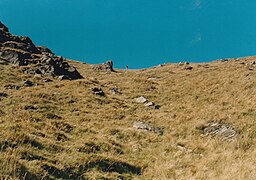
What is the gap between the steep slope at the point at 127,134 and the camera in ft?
33.8

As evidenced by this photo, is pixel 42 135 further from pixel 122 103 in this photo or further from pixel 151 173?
pixel 122 103

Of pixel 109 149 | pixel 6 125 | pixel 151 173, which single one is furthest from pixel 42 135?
pixel 151 173

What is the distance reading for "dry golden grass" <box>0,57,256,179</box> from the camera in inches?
401

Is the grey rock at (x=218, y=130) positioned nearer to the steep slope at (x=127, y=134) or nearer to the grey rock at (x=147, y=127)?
the steep slope at (x=127, y=134)

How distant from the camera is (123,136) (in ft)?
53.6

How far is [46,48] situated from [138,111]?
169 feet

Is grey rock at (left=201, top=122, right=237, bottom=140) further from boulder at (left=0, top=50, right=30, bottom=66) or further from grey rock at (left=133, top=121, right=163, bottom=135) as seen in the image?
boulder at (left=0, top=50, right=30, bottom=66)

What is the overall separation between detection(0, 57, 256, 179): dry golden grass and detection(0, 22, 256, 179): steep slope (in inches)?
1.2

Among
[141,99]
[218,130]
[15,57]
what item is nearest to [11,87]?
[141,99]

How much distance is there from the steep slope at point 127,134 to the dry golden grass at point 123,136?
0.10ft

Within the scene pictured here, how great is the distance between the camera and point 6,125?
40.3 feet

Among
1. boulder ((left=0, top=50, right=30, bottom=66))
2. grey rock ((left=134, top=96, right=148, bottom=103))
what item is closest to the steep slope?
grey rock ((left=134, top=96, right=148, bottom=103))

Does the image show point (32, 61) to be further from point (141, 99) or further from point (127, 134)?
point (127, 134)

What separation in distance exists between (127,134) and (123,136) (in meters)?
0.32
